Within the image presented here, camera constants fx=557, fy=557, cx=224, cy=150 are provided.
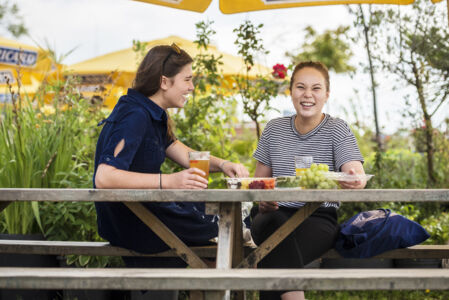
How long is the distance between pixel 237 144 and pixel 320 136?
4361 millimetres

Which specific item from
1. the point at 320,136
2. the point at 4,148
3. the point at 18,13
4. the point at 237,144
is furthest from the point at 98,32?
the point at 320,136

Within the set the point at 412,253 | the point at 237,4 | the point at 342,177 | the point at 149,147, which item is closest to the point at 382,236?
the point at 412,253

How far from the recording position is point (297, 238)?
2506 millimetres

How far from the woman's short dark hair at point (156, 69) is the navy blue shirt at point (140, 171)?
62 mm

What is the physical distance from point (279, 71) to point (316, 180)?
105 inches

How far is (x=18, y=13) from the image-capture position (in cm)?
1747

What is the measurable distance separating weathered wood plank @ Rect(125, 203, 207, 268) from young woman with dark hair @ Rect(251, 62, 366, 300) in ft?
1.14

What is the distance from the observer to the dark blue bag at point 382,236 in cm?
250

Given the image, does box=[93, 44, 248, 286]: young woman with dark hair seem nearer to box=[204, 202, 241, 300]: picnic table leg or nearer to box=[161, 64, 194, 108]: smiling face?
box=[161, 64, 194, 108]: smiling face

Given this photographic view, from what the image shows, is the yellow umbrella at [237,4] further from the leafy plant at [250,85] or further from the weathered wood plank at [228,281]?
the leafy plant at [250,85]

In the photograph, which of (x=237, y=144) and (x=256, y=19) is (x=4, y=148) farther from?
(x=237, y=144)

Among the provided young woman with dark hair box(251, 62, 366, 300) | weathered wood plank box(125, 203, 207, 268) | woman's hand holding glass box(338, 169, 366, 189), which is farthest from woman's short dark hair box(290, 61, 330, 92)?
weathered wood plank box(125, 203, 207, 268)

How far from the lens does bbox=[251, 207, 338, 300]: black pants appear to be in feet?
7.82

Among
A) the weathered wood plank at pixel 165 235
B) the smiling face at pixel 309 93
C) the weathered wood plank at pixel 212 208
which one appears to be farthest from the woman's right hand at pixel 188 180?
the smiling face at pixel 309 93
